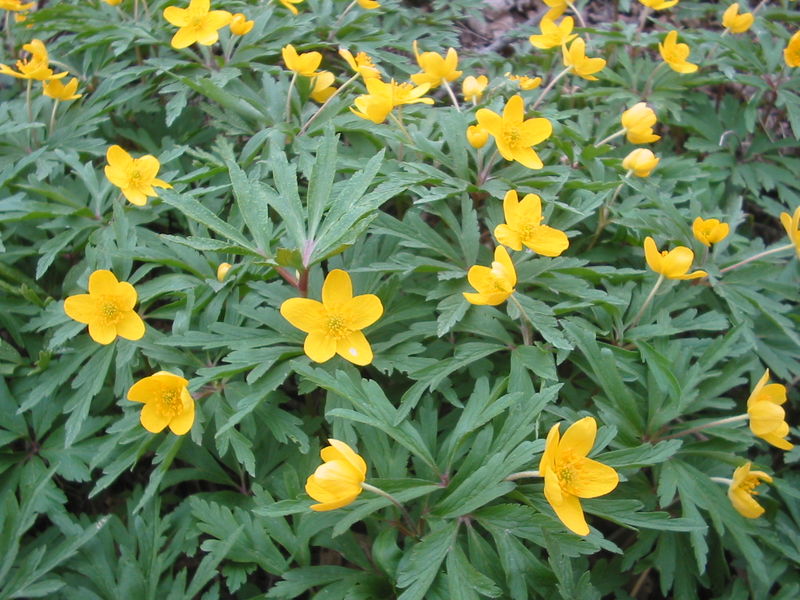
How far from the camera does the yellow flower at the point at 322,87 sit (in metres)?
2.60

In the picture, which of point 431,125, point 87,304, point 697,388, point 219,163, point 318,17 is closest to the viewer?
point 87,304

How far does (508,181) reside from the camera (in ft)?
7.27

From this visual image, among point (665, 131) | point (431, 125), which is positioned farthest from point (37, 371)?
point (665, 131)

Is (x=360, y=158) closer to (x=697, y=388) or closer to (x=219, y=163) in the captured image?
(x=219, y=163)

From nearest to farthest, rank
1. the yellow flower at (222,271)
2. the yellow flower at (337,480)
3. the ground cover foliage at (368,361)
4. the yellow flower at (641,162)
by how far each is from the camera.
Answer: the yellow flower at (337,480) → the ground cover foliage at (368,361) → the yellow flower at (222,271) → the yellow flower at (641,162)

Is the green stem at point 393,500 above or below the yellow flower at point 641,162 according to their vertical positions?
below

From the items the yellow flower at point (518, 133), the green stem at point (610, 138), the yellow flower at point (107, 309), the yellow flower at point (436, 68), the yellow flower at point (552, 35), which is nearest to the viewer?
the yellow flower at point (107, 309)

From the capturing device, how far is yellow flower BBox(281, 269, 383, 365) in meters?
1.72

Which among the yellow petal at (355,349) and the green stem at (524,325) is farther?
the green stem at (524,325)

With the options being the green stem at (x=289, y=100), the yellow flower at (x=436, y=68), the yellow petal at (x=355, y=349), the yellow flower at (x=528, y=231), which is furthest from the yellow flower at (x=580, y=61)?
the yellow petal at (x=355, y=349)

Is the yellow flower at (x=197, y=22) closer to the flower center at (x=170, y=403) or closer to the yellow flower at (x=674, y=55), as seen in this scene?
the flower center at (x=170, y=403)

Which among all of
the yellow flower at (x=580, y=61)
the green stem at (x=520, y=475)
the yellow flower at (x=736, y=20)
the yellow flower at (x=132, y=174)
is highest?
the yellow flower at (x=736, y=20)

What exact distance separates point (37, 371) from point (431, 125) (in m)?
1.69

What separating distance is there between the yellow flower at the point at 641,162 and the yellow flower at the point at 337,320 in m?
1.17
